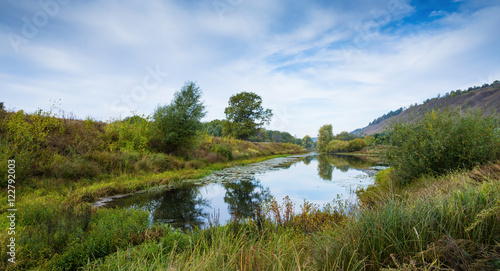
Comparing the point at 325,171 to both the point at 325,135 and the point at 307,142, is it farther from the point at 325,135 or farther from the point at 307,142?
the point at 307,142

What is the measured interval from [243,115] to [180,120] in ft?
82.4

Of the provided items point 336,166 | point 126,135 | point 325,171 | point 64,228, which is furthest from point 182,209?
point 336,166

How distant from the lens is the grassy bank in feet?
12.0

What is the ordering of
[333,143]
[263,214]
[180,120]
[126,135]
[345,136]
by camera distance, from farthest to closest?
[345,136], [333,143], [180,120], [126,135], [263,214]

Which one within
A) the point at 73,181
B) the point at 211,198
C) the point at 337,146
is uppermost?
the point at 73,181

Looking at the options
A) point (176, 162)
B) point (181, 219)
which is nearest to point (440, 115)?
point (181, 219)

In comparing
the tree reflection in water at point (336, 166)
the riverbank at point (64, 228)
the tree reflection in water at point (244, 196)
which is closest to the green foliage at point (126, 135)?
the riverbank at point (64, 228)

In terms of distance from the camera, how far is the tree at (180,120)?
1634cm

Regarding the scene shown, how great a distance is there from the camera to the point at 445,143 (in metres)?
7.16

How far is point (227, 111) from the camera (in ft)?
136

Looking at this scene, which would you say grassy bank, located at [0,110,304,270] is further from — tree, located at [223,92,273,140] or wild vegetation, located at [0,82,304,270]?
tree, located at [223,92,273,140]

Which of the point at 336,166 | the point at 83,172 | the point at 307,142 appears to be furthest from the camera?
the point at 307,142

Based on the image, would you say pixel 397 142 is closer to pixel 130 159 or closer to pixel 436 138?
pixel 436 138

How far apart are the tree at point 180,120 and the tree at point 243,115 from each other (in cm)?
2121
